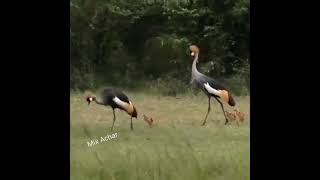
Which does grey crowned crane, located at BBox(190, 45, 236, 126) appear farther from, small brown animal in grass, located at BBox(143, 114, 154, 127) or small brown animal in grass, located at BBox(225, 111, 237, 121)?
small brown animal in grass, located at BBox(143, 114, 154, 127)

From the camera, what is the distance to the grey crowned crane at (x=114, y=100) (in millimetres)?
4949

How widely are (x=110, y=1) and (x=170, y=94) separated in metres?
0.79

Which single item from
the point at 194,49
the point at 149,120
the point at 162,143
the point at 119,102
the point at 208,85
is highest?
the point at 194,49

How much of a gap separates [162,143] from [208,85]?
525 mm

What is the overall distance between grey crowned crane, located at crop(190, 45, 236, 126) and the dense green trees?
40 millimetres

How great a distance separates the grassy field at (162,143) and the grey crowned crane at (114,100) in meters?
0.04

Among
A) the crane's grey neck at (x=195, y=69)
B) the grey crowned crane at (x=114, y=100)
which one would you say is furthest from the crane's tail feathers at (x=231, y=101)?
the grey crowned crane at (x=114, y=100)

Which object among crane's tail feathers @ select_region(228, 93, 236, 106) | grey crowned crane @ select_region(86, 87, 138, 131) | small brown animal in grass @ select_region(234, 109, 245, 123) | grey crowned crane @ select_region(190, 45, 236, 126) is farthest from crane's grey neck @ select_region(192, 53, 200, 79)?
grey crowned crane @ select_region(86, 87, 138, 131)

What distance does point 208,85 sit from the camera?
16.4ft

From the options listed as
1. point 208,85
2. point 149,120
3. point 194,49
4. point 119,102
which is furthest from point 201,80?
point 119,102

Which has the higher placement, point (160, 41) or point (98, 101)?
point (160, 41)

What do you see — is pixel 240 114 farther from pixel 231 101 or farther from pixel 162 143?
pixel 162 143

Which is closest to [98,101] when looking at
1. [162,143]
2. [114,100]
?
[114,100]
